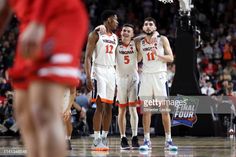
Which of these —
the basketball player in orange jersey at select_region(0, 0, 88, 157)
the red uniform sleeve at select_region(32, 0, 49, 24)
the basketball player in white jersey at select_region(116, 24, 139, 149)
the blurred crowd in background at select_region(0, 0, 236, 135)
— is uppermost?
the blurred crowd in background at select_region(0, 0, 236, 135)

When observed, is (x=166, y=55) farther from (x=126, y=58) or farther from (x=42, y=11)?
(x=42, y=11)

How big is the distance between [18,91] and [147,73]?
7120 mm

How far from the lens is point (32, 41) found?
3.73m

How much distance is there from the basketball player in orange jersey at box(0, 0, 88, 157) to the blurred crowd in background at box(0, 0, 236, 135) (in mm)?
11368

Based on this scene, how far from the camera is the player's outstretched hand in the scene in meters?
3.73

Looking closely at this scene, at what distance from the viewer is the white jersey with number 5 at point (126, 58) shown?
1140 cm

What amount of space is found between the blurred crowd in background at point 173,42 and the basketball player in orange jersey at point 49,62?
11368mm

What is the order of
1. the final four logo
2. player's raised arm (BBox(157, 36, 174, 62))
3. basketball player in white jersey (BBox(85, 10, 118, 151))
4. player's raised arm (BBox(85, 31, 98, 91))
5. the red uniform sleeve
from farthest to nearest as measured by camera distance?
the final four logo, player's raised arm (BBox(157, 36, 174, 62)), basketball player in white jersey (BBox(85, 10, 118, 151)), player's raised arm (BBox(85, 31, 98, 91)), the red uniform sleeve

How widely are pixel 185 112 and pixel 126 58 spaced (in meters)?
4.49

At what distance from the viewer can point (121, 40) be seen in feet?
37.8

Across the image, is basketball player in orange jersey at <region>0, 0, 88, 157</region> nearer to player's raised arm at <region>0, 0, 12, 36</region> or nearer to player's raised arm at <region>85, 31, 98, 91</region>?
player's raised arm at <region>0, 0, 12, 36</region>

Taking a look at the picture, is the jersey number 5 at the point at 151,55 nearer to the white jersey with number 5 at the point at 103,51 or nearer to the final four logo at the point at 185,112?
the white jersey with number 5 at the point at 103,51

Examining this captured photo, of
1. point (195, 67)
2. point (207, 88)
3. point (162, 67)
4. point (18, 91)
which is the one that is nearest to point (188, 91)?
point (195, 67)

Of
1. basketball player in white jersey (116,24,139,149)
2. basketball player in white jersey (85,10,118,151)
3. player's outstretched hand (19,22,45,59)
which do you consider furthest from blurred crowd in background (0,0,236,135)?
player's outstretched hand (19,22,45,59)
